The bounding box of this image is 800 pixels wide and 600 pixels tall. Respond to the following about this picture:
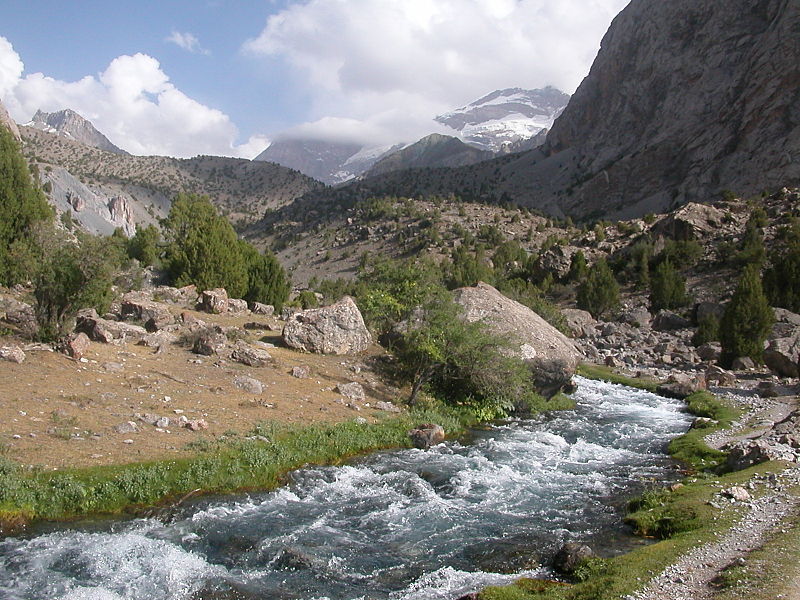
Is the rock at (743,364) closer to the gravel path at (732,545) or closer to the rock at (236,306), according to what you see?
the gravel path at (732,545)

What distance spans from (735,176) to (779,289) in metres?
58.1

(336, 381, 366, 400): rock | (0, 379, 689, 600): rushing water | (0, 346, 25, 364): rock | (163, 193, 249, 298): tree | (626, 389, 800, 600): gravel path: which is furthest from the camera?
(163, 193, 249, 298): tree

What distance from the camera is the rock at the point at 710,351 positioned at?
126 feet

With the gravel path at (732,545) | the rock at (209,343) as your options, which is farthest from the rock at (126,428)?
the gravel path at (732,545)

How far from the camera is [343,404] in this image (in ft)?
69.6

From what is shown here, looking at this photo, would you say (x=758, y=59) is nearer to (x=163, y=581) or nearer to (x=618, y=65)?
(x=618, y=65)

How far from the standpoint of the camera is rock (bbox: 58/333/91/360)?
19938 millimetres

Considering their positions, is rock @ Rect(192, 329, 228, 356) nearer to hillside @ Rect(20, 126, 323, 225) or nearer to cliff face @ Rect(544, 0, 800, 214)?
cliff face @ Rect(544, 0, 800, 214)

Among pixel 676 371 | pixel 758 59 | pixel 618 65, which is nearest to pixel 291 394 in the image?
pixel 676 371

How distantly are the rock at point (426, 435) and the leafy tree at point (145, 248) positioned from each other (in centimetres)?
4656

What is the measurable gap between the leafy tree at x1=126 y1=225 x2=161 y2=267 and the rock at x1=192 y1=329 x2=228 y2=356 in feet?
125

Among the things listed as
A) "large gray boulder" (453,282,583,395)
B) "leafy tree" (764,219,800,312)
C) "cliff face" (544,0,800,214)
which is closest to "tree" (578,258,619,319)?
"leafy tree" (764,219,800,312)

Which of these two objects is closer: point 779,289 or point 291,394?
point 291,394

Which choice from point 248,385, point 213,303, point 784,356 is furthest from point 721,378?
point 213,303
